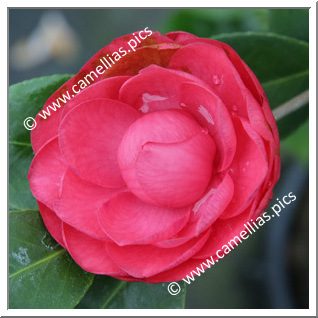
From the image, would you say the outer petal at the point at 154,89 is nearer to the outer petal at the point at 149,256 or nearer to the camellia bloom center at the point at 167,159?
the camellia bloom center at the point at 167,159

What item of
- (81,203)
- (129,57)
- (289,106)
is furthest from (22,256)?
(289,106)

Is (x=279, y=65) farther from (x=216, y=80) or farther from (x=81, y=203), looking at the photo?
(x=81, y=203)

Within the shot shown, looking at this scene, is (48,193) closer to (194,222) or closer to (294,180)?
(194,222)

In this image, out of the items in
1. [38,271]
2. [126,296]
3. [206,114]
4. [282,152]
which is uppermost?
[206,114]

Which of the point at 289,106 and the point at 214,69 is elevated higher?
the point at 214,69

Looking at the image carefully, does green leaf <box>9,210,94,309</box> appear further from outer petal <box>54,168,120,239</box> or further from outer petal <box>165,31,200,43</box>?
outer petal <box>165,31,200,43</box>

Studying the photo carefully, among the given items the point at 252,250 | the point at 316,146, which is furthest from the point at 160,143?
the point at 252,250

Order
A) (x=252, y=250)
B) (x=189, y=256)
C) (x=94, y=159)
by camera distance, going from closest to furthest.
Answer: (x=189, y=256) → (x=94, y=159) → (x=252, y=250)
